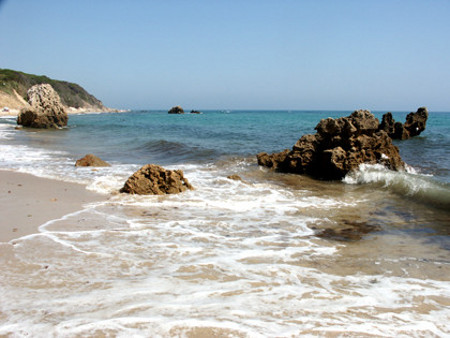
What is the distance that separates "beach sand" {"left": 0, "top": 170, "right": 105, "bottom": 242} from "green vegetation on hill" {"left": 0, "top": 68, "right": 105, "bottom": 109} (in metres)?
66.6

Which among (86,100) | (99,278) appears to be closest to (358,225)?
(99,278)

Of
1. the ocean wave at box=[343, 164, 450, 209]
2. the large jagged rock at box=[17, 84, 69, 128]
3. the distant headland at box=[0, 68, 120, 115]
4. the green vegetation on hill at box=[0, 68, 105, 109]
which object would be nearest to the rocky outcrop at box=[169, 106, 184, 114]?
the distant headland at box=[0, 68, 120, 115]

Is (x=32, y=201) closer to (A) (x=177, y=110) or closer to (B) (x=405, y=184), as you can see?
(B) (x=405, y=184)

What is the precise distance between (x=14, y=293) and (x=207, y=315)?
5.92 feet

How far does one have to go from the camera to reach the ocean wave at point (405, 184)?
826cm

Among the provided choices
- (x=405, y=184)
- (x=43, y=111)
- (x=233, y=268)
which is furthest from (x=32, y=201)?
(x=43, y=111)

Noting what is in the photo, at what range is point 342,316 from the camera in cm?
307

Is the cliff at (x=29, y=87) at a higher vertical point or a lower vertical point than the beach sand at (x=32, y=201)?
higher

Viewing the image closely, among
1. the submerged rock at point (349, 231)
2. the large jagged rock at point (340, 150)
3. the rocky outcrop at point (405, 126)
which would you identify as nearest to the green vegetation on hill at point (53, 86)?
the rocky outcrop at point (405, 126)

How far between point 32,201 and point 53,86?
10060 centimetres

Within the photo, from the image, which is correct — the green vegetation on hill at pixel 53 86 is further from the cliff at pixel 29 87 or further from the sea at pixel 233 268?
the sea at pixel 233 268

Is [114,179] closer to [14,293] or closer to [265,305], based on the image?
[14,293]

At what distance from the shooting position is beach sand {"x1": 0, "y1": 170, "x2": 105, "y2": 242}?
17.5ft

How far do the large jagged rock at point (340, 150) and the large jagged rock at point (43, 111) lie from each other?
27.4m
